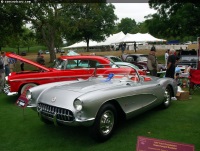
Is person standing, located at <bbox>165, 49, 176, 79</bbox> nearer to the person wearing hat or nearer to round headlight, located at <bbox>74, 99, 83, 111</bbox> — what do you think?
the person wearing hat

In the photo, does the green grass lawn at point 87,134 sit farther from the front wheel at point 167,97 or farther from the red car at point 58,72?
the red car at point 58,72

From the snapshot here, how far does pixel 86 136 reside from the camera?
5027 mm

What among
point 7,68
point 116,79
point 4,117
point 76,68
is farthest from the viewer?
point 7,68

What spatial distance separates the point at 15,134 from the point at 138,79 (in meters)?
2.92

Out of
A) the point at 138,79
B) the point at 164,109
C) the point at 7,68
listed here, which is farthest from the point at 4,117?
the point at 7,68

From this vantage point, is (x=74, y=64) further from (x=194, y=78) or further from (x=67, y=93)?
(x=67, y=93)

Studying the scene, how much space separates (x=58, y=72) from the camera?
28.2 feet

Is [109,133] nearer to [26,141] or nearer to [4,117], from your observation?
[26,141]

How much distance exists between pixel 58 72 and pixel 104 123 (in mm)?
4320

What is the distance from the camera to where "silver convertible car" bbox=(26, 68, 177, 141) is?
4.34 meters

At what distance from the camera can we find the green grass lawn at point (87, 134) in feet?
15.0

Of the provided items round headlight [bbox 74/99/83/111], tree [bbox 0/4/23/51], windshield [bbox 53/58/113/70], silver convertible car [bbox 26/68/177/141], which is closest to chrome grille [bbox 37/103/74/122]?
silver convertible car [bbox 26/68/177/141]

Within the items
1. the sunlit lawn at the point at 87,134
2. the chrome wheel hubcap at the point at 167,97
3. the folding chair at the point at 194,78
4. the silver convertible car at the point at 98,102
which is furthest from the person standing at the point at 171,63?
the silver convertible car at the point at 98,102

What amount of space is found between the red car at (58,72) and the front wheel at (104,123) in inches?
128
